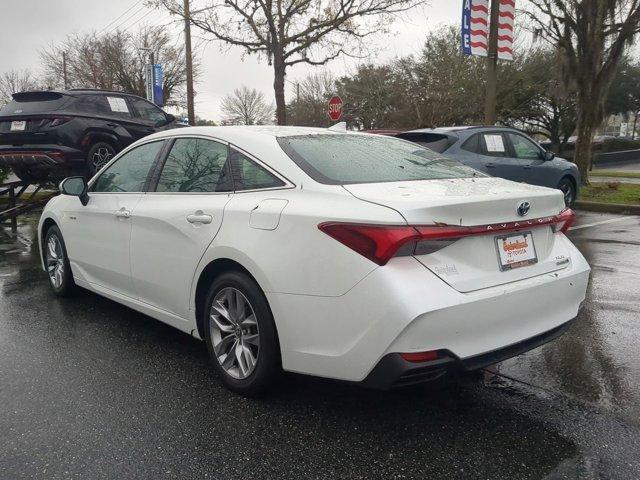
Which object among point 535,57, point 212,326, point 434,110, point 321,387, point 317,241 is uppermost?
point 535,57

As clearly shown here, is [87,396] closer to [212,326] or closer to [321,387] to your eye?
[212,326]

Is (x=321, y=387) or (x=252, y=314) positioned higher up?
(x=252, y=314)

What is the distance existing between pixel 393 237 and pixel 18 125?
7650 millimetres

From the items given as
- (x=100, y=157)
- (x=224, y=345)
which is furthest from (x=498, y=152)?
(x=224, y=345)

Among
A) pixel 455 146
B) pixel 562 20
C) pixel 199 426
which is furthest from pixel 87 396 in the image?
pixel 562 20

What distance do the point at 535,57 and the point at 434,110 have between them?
7250mm

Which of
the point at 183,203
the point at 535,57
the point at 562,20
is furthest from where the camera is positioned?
the point at 535,57

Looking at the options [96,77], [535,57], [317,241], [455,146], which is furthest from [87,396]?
[96,77]

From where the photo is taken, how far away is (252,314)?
9.87 ft

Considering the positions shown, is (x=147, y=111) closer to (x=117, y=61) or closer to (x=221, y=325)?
(x=221, y=325)

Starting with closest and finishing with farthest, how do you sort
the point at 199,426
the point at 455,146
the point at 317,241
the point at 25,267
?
the point at 317,241 < the point at 199,426 < the point at 25,267 < the point at 455,146

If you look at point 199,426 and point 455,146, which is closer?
point 199,426

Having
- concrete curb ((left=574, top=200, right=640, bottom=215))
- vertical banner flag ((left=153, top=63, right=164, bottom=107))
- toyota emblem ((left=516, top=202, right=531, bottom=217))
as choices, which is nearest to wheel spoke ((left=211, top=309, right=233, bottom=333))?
toyota emblem ((left=516, top=202, right=531, bottom=217))

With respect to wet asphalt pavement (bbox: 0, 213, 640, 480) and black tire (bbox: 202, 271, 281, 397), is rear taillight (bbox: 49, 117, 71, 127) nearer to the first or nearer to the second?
wet asphalt pavement (bbox: 0, 213, 640, 480)
